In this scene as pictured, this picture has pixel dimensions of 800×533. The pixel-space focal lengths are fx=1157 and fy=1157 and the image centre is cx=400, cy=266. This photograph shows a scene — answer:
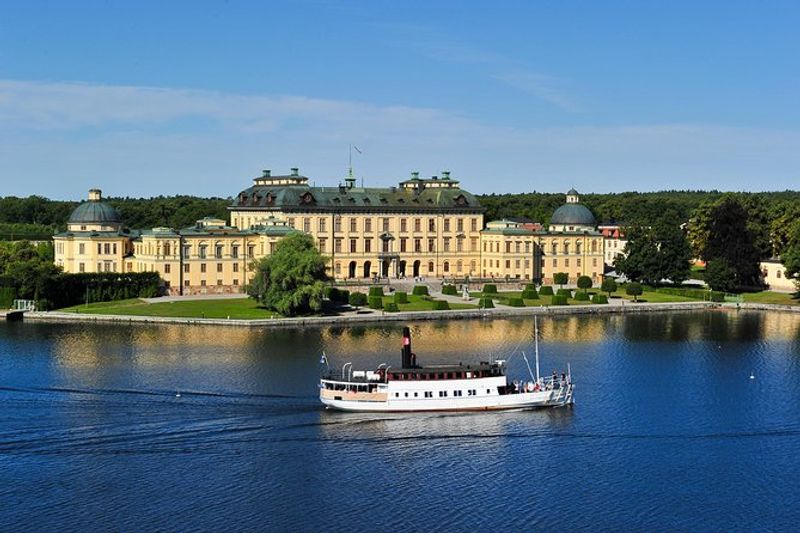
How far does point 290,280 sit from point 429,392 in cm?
4085

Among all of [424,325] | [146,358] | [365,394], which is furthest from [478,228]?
[365,394]

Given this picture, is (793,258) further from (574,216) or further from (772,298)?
(574,216)

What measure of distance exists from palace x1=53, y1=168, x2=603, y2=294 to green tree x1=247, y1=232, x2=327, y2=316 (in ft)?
47.6

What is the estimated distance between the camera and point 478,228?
5423 inches

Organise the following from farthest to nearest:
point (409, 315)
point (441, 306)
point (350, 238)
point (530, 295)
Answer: point (350, 238), point (530, 295), point (441, 306), point (409, 315)

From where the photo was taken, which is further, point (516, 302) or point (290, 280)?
point (516, 302)

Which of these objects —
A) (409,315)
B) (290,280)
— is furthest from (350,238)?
(290,280)

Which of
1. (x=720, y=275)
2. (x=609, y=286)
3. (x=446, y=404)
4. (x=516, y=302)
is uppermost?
(x=720, y=275)

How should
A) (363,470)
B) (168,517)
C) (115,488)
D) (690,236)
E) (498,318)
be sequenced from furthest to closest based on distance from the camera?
(690,236) → (498,318) → (363,470) → (115,488) → (168,517)

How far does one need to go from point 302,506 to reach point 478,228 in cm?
9282

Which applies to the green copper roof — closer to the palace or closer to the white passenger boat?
the palace

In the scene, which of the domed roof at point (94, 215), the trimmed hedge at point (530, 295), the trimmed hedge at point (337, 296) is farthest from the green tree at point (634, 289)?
the domed roof at point (94, 215)

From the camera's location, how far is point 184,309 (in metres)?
105

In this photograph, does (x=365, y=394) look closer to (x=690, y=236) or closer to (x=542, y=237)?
(x=542, y=237)
